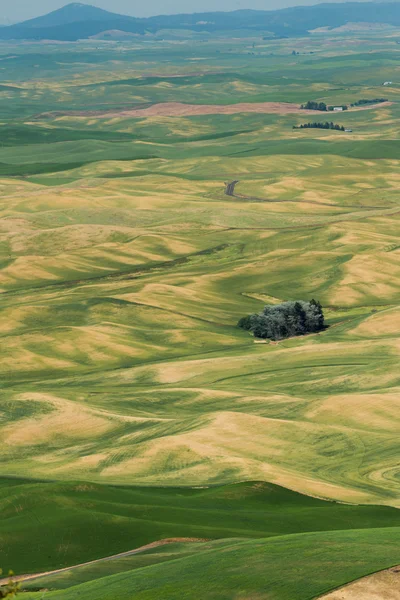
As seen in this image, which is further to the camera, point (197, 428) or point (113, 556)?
point (197, 428)

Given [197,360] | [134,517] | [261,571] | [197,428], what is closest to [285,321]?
[197,360]

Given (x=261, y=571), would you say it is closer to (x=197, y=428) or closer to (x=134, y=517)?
(x=134, y=517)

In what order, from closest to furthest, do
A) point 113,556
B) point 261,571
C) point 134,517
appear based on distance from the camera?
point 261,571
point 113,556
point 134,517

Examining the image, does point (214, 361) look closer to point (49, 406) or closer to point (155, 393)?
point (155, 393)

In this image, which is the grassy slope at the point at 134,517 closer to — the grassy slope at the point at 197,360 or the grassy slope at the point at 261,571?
the grassy slope at the point at 197,360

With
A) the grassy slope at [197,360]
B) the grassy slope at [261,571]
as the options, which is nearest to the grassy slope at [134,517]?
the grassy slope at [197,360]

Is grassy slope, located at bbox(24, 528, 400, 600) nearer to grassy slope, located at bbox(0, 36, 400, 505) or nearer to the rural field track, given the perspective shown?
the rural field track

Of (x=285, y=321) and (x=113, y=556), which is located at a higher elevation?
(x=113, y=556)
